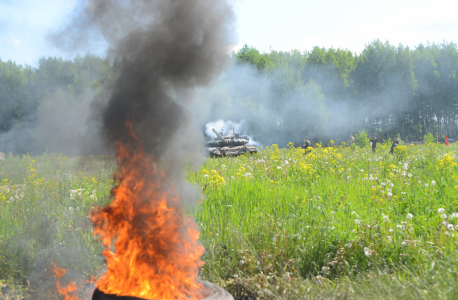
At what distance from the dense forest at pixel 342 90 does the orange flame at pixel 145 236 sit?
32.2 metres

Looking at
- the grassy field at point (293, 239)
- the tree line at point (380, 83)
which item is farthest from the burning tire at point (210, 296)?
the tree line at point (380, 83)

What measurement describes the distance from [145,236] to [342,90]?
4251cm

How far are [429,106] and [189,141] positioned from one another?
47.8m

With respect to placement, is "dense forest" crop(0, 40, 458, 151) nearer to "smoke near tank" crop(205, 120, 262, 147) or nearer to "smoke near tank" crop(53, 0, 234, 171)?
"smoke near tank" crop(205, 120, 262, 147)

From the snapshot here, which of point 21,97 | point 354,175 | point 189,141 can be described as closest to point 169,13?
point 189,141

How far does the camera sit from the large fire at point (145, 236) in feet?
9.66

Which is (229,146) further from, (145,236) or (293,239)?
(145,236)

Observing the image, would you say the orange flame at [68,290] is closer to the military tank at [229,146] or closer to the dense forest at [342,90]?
the military tank at [229,146]

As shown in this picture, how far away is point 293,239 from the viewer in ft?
14.4

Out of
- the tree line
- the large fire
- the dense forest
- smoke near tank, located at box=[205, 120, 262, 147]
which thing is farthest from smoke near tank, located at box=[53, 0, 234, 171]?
the tree line

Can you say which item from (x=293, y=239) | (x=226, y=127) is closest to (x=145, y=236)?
(x=293, y=239)

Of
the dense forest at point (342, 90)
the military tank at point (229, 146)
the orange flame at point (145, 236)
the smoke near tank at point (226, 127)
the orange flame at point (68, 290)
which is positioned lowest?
the orange flame at point (68, 290)

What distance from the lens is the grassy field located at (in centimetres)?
329

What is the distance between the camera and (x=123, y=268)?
303cm
